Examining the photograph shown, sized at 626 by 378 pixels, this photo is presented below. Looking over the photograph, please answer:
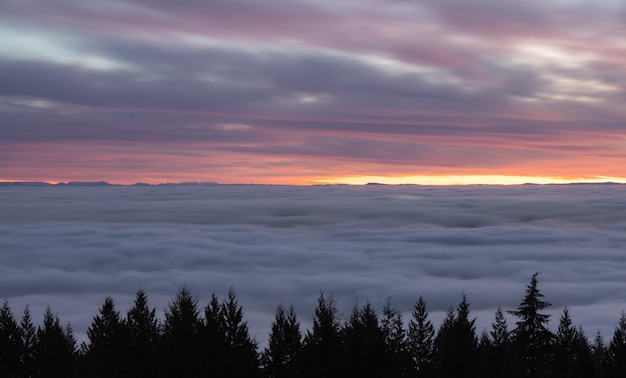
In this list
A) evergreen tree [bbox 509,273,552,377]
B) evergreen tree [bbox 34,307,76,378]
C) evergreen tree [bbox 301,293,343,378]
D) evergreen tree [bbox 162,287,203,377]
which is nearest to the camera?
evergreen tree [bbox 301,293,343,378]

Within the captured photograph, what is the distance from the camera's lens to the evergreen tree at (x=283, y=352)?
66312 mm

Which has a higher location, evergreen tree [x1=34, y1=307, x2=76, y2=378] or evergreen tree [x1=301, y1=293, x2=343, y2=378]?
evergreen tree [x1=301, y1=293, x2=343, y2=378]

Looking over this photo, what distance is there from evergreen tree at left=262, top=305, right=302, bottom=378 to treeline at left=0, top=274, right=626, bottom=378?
0.35ft

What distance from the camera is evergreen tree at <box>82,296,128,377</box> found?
66.7m

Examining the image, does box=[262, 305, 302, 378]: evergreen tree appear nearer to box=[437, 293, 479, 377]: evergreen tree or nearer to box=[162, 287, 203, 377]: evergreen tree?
box=[162, 287, 203, 377]: evergreen tree

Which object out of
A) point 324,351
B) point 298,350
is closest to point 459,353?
point 324,351

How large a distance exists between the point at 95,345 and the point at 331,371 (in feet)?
101

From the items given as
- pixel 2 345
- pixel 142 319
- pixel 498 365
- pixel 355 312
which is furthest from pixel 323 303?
pixel 2 345

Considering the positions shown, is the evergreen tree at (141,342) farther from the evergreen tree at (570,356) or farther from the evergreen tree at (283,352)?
the evergreen tree at (570,356)

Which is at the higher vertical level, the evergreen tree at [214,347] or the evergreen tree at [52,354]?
the evergreen tree at [214,347]

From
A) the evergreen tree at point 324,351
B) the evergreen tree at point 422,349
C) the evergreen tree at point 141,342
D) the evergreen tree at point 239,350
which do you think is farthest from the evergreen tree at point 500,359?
the evergreen tree at point 141,342

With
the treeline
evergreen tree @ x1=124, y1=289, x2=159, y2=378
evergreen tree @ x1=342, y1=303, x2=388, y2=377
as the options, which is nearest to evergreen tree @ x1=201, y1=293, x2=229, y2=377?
the treeline

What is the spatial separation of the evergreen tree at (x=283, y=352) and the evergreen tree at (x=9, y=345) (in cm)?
2629

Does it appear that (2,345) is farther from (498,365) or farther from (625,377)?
(625,377)
